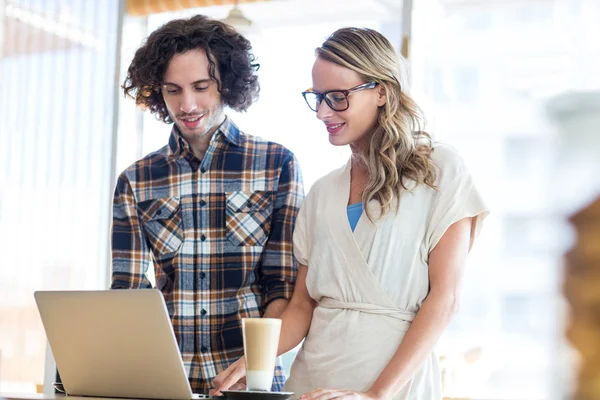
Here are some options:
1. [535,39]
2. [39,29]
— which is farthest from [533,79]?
[39,29]

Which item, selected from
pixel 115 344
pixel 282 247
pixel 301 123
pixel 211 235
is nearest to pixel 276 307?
pixel 282 247

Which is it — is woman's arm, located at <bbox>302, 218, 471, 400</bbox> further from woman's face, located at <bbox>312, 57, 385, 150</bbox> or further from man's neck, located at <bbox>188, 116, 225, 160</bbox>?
man's neck, located at <bbox>188, 116, 225, 160</bbox>

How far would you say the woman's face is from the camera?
1.63 meters

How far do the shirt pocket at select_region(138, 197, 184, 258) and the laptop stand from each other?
2.18 ft

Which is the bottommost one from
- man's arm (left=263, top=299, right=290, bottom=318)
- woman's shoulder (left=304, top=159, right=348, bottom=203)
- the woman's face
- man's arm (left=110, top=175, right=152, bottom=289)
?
man's arm (left=263, top=299, right=290, bottom=318)

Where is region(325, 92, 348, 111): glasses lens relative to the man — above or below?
above

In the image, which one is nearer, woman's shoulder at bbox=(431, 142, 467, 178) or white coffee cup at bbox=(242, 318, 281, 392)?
white coffee cup at bbox=(242, 318, 281, 392)

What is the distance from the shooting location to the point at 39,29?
4699 millimetres

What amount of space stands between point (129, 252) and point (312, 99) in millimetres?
662

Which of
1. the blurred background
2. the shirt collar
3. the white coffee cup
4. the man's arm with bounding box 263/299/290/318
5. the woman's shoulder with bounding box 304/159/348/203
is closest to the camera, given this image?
the white coffee cup

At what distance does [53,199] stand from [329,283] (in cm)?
334

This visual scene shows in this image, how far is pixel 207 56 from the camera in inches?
81.0

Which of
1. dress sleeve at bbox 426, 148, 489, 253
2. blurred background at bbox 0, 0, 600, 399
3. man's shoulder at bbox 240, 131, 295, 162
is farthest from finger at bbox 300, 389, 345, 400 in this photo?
blurred background at bbox 0, 0, 600, 399

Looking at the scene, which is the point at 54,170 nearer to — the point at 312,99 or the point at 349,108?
the point at 312,99
